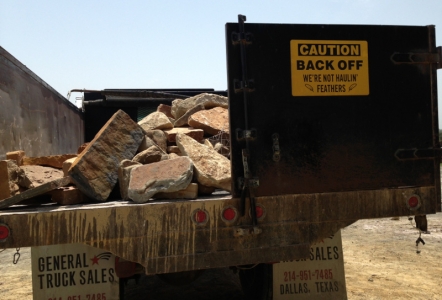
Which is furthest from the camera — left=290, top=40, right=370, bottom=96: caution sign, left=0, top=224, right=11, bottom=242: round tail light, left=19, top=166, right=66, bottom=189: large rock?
left=19, top=166, right=66, bottom=189: large rock

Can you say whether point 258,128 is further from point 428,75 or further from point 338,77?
point 428,75

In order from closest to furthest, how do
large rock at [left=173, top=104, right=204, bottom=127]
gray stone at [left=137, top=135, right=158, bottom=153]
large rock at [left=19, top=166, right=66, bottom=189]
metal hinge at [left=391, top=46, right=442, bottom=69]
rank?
metal hinge at [left=391, top=46, right=442, bottom=69] → large rock at [left=19, top=166, right=66, bottom=189] → gray stone at [left=137, top=135, right=158, bottom=153] → large rock at [left=173, top=104, right=204, bottom=127]

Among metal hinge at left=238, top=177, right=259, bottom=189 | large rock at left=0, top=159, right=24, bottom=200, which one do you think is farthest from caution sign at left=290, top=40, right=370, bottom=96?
large rock at left=0, top=159, right=24, bottom=200

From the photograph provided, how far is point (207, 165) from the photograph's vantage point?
277cm

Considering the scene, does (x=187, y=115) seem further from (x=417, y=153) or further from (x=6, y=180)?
(x=417, y=153)

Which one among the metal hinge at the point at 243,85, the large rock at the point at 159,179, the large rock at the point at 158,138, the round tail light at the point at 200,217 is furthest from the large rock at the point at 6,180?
the metal hinge at the point at 243,85

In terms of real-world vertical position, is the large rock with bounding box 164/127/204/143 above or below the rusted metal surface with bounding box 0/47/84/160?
below

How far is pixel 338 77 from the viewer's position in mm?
2611

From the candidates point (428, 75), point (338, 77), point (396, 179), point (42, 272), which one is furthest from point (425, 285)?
point (42, 272)

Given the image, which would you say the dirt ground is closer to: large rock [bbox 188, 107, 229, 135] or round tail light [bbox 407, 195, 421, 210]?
large rock [bbox 188, 107, 229, 135]

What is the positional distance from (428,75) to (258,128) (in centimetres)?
122

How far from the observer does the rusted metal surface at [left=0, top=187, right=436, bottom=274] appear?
226 cm

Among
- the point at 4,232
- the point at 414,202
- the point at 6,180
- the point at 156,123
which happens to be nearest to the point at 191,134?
the point at 156,123

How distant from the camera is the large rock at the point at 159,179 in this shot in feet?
8.08
